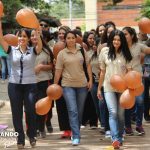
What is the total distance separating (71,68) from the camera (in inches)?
302

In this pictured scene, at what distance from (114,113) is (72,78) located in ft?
3.00

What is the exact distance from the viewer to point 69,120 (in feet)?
26.1

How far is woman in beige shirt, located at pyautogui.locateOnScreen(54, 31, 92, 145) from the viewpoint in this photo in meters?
7.64

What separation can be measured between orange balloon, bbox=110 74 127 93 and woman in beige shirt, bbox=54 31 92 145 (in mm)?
750

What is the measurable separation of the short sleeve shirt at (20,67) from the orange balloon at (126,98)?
1.34 m

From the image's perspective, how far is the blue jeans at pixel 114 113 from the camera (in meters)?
7.22

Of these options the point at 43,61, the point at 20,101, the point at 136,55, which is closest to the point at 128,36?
the point at 136,55

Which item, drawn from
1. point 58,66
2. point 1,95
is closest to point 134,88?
point 58,66

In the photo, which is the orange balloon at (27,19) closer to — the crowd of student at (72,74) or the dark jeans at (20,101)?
the crowd of student at (72,74)

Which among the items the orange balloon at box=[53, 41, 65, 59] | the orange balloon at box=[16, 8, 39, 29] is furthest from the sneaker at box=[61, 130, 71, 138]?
the orange balloon at box=[16, 8, 39, 29]

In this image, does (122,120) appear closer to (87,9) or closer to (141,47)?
(141,47)

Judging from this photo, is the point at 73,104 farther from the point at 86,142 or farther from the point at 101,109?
the point at 101,109

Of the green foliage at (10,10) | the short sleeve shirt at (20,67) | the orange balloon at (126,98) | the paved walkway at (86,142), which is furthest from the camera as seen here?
the green foliage at (10,10)

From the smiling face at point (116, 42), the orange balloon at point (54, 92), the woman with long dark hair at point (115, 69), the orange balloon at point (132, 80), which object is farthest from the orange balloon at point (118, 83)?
the orange balloon at point (54, 92)
